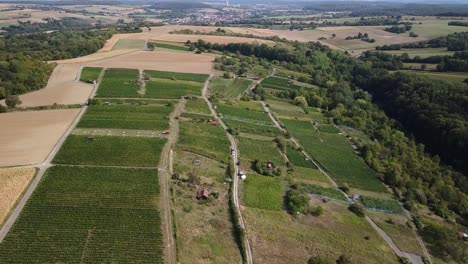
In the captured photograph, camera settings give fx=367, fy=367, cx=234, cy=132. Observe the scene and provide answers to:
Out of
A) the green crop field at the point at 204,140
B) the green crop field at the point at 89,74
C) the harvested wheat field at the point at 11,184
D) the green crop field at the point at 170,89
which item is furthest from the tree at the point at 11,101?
the green crop field at the point at 204,140

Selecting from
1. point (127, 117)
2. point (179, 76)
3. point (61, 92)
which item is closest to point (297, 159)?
point (127, 117)

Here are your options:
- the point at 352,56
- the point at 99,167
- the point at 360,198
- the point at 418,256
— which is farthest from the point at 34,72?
the point at 352,56

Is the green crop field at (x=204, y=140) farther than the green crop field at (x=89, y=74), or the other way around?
the green crop field at (x=89, y=74)

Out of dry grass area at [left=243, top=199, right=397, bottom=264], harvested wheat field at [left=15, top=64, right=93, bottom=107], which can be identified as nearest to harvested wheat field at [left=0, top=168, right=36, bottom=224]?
dry grass area at [left=243, top=199, right=397, bottom=264]

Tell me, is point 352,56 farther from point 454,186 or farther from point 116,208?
point 116,208

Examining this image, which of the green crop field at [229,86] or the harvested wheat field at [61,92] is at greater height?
the harvested wheat field at [61,92]

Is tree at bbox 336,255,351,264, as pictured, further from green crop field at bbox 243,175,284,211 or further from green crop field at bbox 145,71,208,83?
green crop field at bbox 145,71,208,83

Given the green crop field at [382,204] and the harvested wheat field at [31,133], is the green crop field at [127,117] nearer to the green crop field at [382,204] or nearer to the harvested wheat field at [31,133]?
the harvested wheat field at [31,133]
